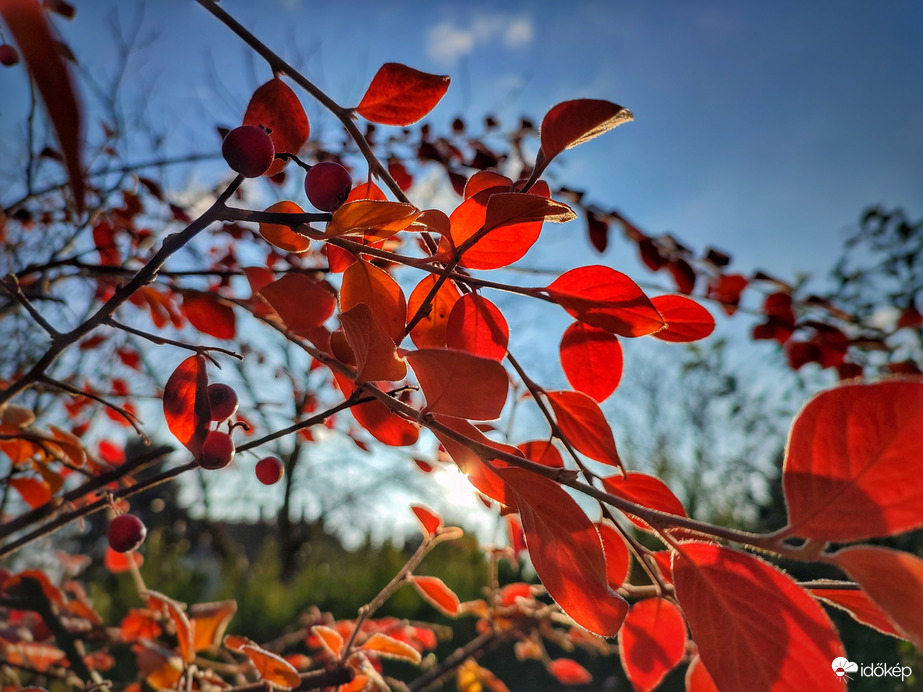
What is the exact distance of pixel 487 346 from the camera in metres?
0.38

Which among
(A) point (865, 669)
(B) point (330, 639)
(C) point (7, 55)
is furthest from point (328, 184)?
(A) point (865, 669)

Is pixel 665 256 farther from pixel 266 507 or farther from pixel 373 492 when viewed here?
pixel 373 492

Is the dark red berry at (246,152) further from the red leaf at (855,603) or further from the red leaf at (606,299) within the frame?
the red leaf at (855,603)

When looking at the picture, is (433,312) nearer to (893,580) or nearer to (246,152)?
(246,152)

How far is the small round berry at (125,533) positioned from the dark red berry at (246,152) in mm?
351

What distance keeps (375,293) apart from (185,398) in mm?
157

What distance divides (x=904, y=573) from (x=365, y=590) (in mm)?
2662

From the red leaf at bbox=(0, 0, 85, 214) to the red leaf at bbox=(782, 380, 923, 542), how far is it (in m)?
0.26

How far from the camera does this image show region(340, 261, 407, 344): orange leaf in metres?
0.35

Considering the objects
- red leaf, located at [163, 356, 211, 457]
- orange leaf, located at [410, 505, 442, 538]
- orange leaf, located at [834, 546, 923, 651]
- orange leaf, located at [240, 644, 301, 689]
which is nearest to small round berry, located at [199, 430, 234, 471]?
red leaf, located at [163, 356, 211, 457]

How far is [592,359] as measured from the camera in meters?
0.45

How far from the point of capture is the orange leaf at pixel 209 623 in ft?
2.20

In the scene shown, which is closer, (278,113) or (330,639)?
(278,113)

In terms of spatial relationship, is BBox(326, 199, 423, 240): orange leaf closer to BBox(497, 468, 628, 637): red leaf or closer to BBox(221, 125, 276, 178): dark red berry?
BBox(221, 125, 276, 178): dark red berry
